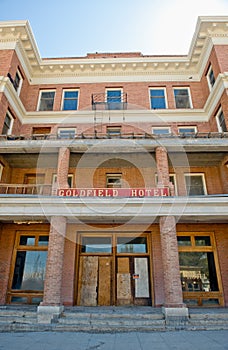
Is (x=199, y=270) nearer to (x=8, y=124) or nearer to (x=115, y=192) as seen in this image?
(x=115, y=192)

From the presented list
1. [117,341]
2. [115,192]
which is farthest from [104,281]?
[117,341]

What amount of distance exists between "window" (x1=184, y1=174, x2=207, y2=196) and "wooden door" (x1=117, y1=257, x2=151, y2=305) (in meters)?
4.64

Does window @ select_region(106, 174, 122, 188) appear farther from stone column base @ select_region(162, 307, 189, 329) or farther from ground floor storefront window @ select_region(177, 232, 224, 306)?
stone column base @ select_region(162, 307, 189, 329)

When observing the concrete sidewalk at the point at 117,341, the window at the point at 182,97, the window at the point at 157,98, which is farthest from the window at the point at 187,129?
the concrete sidewalk at the point at 117,341

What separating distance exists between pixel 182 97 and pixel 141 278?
12235mm

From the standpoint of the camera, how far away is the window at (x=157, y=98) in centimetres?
1669

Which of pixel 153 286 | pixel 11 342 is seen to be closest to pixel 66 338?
pixel 11 342

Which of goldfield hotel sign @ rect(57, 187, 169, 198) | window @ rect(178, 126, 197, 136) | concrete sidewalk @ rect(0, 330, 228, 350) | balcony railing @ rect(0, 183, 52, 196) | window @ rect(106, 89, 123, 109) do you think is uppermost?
window @ rect(106, 89, 123, 109)

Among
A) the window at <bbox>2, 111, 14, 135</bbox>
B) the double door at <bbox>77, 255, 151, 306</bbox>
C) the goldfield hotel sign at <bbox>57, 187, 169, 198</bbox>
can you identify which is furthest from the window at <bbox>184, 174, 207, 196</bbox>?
the window at <bbox>2, 111, 14, 135</bbox>

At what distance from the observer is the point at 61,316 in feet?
30.2

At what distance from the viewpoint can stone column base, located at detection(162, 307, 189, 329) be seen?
8.77m

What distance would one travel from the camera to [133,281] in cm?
1217

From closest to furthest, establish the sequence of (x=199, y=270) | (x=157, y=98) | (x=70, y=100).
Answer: (x=199, y=270), (x=157, y=98), (x=70, y=100)

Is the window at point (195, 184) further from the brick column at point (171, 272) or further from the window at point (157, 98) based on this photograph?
the window at point (157, 98)
